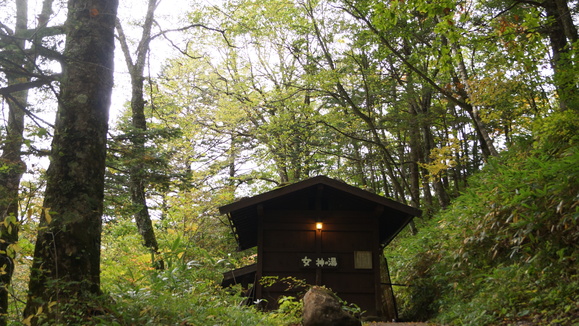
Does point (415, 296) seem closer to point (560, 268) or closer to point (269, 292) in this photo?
point (269, 292)

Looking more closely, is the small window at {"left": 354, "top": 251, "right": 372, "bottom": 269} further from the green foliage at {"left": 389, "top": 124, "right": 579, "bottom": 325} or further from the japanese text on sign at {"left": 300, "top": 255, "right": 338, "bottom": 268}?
the green foliage at {"left": 389, "top": 124, "right": 579, "bottom": 325}

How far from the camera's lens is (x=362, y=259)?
10.4m

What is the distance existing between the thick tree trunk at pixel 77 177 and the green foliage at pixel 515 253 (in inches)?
207

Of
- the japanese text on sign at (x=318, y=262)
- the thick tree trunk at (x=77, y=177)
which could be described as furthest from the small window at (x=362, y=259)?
the thick tree trunk at (x=77, y=177)

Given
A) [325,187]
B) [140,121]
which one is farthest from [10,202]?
[140,121]

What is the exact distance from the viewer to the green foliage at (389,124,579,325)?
18.2 ft

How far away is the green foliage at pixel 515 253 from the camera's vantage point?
5539 mm

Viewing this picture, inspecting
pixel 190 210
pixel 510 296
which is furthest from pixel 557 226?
pixel 190 210

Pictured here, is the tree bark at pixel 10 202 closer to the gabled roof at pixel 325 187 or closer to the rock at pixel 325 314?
the rock at pixel 325 314

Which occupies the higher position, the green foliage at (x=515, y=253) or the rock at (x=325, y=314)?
the green foliage at (x=515, y=253)

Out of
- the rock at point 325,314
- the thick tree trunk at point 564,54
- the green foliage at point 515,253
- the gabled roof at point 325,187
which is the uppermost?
the thick tree trunk at point 564,54

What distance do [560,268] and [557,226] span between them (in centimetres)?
68

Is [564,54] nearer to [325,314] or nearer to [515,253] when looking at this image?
[515,253]

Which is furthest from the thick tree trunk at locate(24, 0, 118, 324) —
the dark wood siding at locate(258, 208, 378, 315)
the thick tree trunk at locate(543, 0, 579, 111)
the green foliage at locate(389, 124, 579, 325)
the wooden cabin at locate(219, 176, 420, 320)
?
the thick tree trunk at locate(543, 0, 579, 111)
